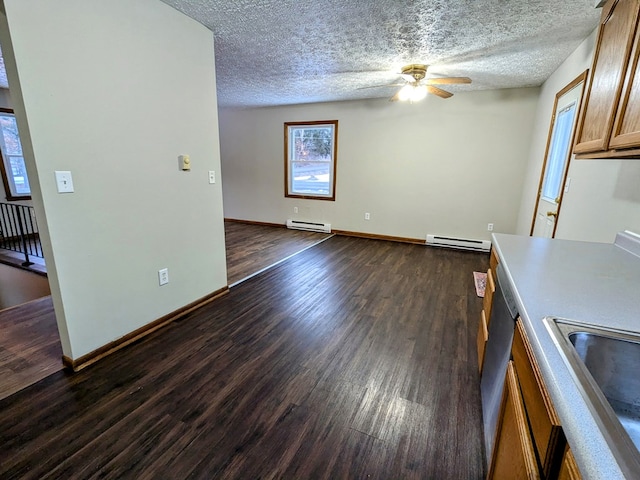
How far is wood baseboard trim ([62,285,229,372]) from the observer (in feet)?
6.28

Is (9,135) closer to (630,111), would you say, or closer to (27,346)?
(27,346)

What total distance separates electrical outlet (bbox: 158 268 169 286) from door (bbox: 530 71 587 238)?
3.45 meters

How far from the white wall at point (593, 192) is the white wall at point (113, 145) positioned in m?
2.93

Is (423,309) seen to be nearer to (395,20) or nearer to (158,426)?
(158,426)

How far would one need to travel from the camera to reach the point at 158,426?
1527 mm

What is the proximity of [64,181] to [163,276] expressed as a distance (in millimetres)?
960

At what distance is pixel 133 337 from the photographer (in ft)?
7.31

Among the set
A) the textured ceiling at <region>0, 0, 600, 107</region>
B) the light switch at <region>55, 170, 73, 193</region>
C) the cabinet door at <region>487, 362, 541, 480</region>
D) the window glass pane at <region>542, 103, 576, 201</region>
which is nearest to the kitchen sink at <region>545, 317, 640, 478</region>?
the cabinet door at <region>487, 362, 541, 480</region>

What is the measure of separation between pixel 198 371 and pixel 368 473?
1.17 m

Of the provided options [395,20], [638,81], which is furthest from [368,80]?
[638,81]

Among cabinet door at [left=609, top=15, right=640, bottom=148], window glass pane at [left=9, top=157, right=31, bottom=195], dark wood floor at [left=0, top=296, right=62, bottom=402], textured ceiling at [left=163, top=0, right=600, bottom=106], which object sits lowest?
dark wood floor at [left=0, top=296, right=62, bottom=402]

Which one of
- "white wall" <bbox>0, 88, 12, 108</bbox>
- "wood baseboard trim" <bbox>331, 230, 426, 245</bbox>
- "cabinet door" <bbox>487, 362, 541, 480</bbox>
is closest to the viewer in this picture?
"cabinet door" <bbox>487, 362, 541, 480</bbox>

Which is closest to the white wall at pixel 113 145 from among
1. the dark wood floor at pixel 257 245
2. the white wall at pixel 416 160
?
the dark wood floor at pixel 257 245

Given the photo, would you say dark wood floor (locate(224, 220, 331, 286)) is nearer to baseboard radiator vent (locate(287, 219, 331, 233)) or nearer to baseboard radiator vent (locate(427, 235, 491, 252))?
baseboard radiator vent (locate(287, 219, 331, 233))
